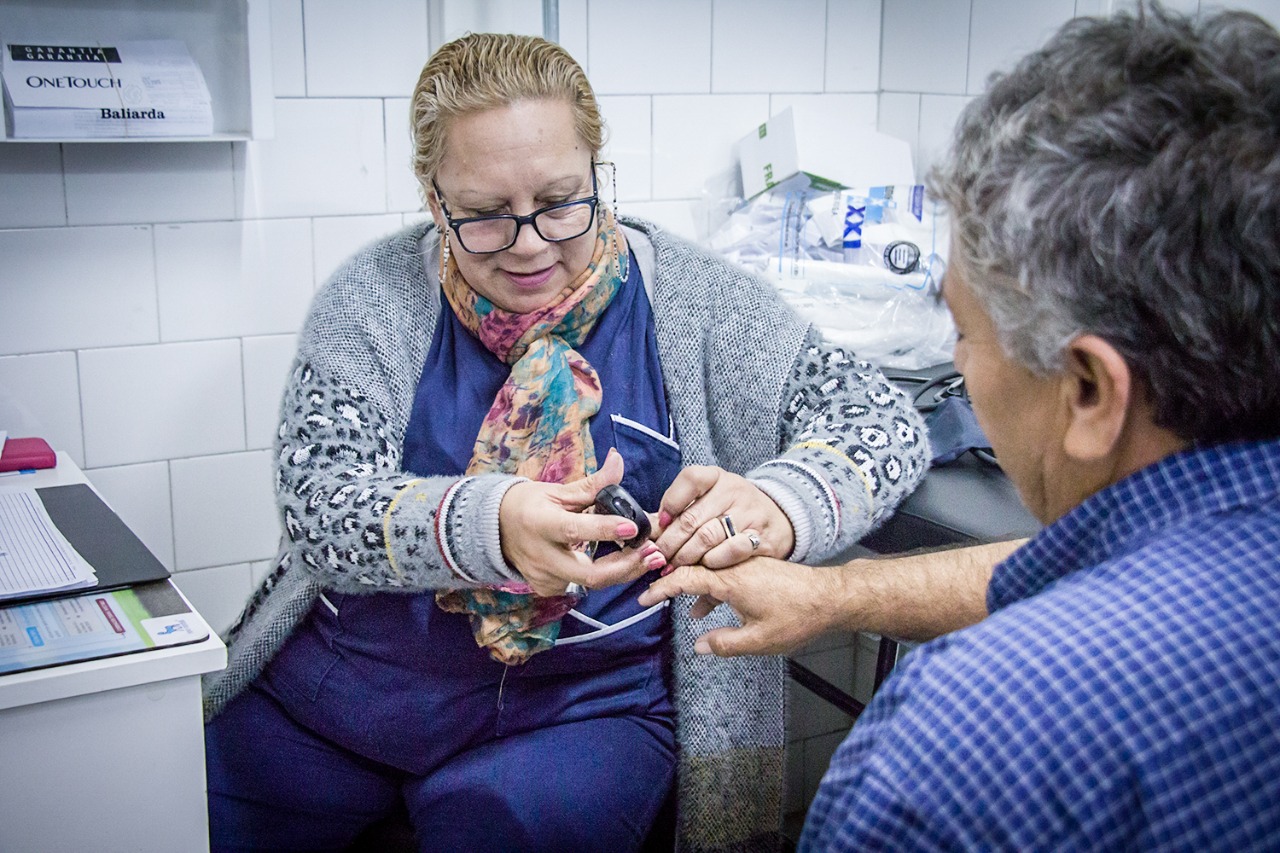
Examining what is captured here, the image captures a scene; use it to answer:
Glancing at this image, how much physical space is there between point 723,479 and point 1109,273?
73 cm

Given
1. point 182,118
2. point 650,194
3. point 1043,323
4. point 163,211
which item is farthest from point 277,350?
point 1043,323

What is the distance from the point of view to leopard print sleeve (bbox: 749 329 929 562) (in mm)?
1459

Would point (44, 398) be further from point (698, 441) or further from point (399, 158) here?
point (698, 441)

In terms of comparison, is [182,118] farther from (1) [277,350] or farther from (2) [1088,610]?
(2) [1088,610]

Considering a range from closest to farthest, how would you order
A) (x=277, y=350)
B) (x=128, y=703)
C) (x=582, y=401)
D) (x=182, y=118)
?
(x=128, y=703) → (x=582, y=401) → (x=182, y=118) → (x=277, y=350)

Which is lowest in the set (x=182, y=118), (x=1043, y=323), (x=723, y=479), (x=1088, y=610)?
(x=723, y=479)

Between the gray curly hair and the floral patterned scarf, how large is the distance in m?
0.80

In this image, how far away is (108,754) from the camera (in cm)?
121

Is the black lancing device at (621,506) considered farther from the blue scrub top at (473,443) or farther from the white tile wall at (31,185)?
the white tile wall at (31,185)

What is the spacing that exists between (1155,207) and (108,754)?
1.09 meters

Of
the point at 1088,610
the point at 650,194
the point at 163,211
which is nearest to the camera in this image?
the point at 1088,610

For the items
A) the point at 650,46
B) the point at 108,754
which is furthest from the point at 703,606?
the point at 650,46

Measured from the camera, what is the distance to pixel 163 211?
2.01 metres

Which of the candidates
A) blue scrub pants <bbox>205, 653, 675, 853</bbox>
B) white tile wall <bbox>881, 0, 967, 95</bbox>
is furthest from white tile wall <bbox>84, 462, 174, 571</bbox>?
white tile wall <bbox>881, 0, 967, 95</bbox>
